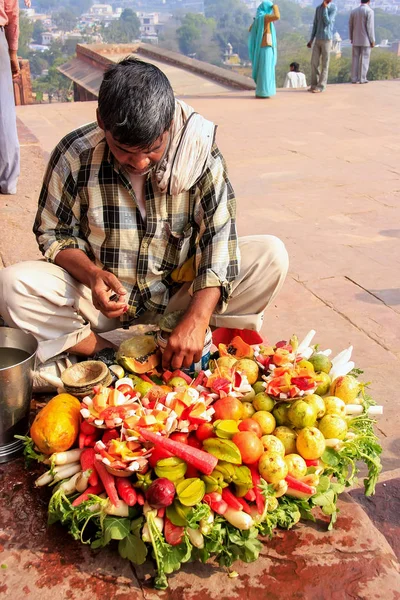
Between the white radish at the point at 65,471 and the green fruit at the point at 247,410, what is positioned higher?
the green fruit at the point at 247,410

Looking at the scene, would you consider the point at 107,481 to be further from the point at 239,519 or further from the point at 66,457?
the point at 239,519

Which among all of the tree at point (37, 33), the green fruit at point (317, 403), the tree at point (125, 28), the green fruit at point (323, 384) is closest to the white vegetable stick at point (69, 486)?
the green fruit at point (317, 403)

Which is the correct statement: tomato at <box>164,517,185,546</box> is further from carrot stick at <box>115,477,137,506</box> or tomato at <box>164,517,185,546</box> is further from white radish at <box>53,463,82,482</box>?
white radish at <box>53,463,82,482</box>

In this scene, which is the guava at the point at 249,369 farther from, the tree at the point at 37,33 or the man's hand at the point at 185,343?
the tree at the point at 37,33

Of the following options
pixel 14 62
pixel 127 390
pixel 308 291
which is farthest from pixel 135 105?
pixel 14 62

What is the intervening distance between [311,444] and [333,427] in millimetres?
132

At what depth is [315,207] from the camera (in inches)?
224

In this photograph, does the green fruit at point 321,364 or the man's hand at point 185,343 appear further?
the green fruit at point 321,364

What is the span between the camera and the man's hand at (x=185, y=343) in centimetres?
231

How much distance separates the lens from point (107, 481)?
1880 mm

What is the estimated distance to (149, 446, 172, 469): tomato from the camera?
6.28ft

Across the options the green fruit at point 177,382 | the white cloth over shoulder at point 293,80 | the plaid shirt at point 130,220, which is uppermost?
the plaid shirt at point 130,220

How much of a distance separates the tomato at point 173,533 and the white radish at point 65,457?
0.40m

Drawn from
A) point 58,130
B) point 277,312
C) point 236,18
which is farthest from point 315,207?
point 236,18
